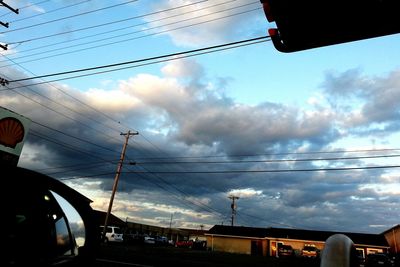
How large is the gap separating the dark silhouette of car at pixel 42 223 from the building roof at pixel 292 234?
5967 cm

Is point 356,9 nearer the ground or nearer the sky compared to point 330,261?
nearer the sky

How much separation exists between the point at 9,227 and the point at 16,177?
322 millimetres

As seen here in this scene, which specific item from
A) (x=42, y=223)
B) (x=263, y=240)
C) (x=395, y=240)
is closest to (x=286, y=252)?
(x=263, y=240)

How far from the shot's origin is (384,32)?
2.41 metres

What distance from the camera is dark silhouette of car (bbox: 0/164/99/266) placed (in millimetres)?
2236

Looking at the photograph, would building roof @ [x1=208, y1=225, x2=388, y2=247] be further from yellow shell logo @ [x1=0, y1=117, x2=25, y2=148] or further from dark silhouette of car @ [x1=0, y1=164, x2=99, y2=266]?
dark silhouette of car @ [x1=0, y1=164, x2=99, y2=266]

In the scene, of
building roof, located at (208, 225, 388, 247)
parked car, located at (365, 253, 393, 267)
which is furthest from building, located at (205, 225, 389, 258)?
parked car, located at (365, 253, 393, 267)

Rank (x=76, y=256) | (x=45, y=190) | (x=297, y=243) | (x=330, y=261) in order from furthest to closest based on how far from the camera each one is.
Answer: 1. (x=297, y=243)
2. (x=330, y=261)
3. (x=76, y=256)
4. (x=45, y=190)

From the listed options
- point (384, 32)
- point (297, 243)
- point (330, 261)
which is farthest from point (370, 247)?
point (384, 32)

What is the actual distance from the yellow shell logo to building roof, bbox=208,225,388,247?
5746cm

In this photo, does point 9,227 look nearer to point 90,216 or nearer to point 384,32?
point 90,216

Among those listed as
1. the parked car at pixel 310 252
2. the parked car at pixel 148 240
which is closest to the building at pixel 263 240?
the parked car at pixel 310 252

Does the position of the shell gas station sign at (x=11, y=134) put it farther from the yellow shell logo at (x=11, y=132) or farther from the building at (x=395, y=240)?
the building at (x=395, y=240)

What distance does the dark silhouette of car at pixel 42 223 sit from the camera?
2.24 m
